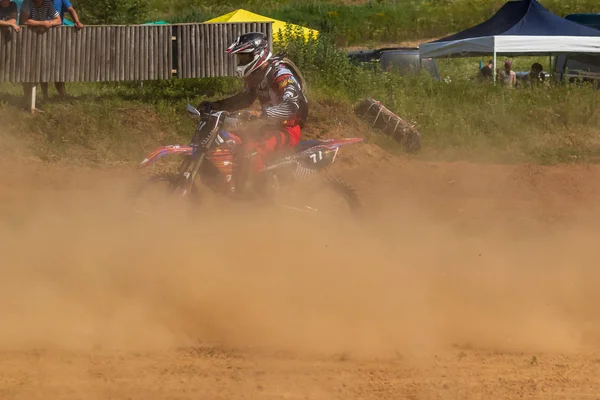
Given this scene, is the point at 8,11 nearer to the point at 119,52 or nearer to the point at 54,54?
the point at 54,54

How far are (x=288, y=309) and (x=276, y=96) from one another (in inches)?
98.4

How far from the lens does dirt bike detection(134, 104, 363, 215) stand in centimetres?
754

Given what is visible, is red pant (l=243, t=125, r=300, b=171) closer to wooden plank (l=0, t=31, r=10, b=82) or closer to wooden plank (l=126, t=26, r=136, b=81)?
wooden plank (l=126, t=26, r=136, b=81)

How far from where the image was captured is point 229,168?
25.1ft

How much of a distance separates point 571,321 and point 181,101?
28.1ft

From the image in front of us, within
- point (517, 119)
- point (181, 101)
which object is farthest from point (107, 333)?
point (517, 119)

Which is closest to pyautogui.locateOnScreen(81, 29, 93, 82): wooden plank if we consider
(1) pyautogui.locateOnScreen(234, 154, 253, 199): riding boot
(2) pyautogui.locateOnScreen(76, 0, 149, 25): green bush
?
(1) pyautogui.locateOnScreen(234, 154, 253, 199): riding boot

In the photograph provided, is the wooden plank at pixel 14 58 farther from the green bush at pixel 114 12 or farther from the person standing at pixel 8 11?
the green bush at pixel 114 12

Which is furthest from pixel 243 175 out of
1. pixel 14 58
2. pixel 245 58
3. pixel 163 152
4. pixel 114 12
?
pixel 114 12

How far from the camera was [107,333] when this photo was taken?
5.74m

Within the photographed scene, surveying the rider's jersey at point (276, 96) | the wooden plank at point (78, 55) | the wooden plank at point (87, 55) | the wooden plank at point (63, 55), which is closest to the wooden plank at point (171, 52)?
the wooden plank at point (87, 55)

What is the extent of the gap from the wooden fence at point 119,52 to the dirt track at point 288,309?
13.5 feet

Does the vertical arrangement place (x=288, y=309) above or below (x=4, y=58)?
below

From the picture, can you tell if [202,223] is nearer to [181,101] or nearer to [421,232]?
[421,232]
